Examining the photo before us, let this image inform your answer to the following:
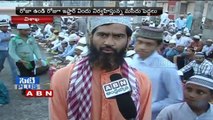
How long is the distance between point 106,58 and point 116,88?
6.8 inches

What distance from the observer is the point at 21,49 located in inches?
209

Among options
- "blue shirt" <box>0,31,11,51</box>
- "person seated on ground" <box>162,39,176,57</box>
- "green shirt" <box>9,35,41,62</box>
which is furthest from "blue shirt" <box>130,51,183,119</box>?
"person seated on ground" <box>162,39,176,57</box>

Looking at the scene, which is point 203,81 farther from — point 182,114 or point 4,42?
point 4,42

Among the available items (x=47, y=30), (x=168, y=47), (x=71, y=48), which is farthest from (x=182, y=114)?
(x=47, y=30)

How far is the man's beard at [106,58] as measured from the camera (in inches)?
63.5

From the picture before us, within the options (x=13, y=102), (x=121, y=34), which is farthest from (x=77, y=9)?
(x=13, y=102)

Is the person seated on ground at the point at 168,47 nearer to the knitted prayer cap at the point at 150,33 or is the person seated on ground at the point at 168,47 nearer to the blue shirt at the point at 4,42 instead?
the blue shirt at the point at 4,42

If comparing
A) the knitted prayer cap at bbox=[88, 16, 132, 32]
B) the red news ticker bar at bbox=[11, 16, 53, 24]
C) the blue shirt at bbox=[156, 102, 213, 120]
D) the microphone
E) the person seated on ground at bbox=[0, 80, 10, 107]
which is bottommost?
the person seated on ground at bbox=[0, 80, 10, 107]

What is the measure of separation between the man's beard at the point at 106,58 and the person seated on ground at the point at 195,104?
80 cm

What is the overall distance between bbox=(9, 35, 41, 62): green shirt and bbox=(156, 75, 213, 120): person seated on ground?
337 cm

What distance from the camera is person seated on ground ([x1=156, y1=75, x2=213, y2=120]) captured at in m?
2.29

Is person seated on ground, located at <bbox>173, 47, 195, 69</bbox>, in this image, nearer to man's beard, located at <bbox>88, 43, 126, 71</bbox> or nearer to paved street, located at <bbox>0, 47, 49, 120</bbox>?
paved street, located at <bbox>0, 47, 49, 120</bbox>

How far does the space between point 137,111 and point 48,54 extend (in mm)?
8991

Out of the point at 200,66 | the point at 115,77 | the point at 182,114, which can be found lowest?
the point at 200,66
